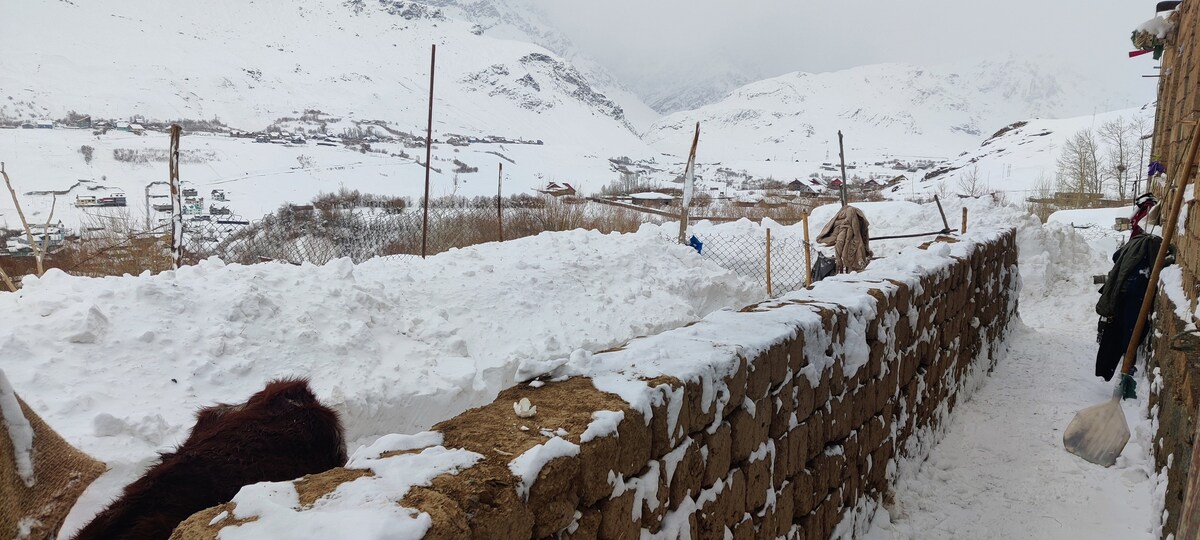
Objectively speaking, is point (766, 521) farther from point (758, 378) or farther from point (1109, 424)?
point (1109, 424)

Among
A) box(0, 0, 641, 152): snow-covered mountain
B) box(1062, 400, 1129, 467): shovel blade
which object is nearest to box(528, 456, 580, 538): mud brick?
box(1062, 400, 1129, 467): shovel blade

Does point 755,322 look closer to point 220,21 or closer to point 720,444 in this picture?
point 720,444

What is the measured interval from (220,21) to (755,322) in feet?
682

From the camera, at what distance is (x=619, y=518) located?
1.93 m

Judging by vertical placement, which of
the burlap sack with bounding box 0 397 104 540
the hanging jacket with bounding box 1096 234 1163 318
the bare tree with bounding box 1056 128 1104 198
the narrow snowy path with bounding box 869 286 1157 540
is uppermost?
the bare tree with bounding box 1056 128 1104 198

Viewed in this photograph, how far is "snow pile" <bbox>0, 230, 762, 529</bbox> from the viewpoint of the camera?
483 cm

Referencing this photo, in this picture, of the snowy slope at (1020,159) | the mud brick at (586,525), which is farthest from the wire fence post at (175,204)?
the snowy slope at (1020,159)

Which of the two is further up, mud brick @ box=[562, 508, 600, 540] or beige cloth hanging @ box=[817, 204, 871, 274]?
beige cloth hanging @ box=[817, 204, 871, 274]

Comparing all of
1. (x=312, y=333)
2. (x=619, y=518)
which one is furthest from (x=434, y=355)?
(x=619, y=518)

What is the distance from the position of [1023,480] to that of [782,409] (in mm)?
2610

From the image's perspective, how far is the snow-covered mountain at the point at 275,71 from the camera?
103000 mm

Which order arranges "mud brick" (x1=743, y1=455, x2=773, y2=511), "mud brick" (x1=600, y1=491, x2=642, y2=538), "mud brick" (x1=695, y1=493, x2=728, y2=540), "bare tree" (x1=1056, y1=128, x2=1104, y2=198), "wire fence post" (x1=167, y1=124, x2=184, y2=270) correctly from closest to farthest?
"mud brick" (x1=600, y1=491, x2=642, y2=538) < "mud brick" (x1=695, y1=493, x2=728, y2=540) < "mud brick" (x1=743, y1=455, x2=773, y2=511) < "wire fence post" (x1=167, y1=124, x2=184, y2=270) < "bare tree" (x1=1056, y1=128, x2=1104, y2=198)

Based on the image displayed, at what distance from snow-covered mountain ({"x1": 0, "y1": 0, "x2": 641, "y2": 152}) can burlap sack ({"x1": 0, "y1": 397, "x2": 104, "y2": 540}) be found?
107521 mm

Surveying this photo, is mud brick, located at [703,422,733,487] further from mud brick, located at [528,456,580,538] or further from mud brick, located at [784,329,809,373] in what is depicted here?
mud brick, located at [528,456,580,538]
